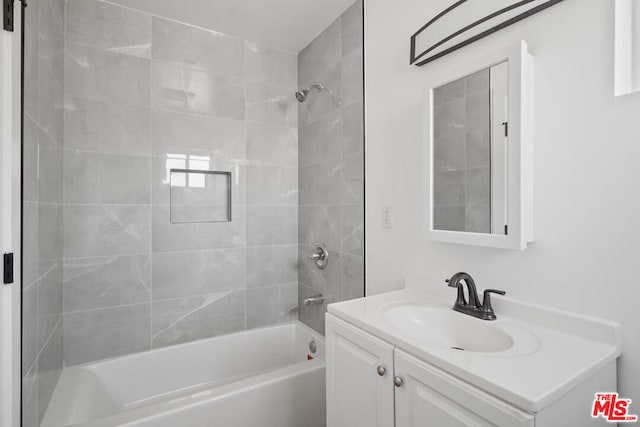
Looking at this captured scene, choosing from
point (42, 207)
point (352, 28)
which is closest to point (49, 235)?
point (42, 207)

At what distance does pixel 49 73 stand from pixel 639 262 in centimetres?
232

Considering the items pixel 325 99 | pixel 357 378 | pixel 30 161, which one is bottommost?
pixel 357 378

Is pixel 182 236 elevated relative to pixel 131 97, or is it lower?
lower

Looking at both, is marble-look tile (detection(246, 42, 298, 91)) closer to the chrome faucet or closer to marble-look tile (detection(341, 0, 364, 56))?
marble-look tile (detection(341, 0, 364, 56))

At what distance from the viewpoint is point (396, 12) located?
1609 millimetres

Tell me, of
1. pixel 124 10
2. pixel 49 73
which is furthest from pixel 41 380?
→ pixel 124 10

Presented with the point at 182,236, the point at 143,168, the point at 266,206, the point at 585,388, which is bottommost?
the point at 585,388

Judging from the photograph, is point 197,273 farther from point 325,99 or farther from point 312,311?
point 325,99

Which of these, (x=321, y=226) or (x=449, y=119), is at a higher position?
(x=449, y=119)

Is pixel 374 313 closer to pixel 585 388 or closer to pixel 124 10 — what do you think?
pixel 585 388

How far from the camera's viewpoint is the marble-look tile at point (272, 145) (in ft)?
7.66

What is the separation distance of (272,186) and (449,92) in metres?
1.47

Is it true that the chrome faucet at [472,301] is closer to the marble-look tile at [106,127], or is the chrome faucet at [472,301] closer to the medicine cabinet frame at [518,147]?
the medicine cabinet frame at [518,147]

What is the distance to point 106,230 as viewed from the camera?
1890 mm
